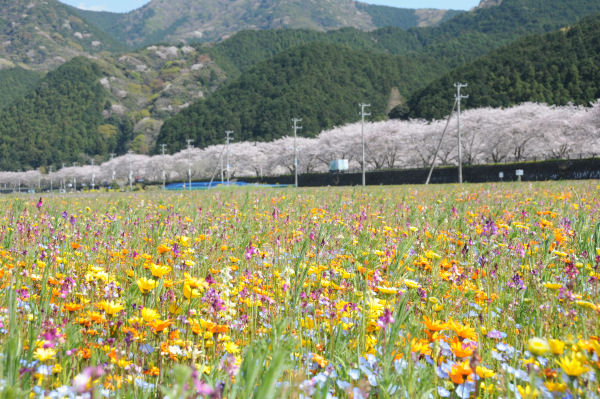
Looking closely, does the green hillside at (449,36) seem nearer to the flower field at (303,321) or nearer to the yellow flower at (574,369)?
the flower field at (303,321)

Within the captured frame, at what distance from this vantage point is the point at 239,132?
10975 centimetres

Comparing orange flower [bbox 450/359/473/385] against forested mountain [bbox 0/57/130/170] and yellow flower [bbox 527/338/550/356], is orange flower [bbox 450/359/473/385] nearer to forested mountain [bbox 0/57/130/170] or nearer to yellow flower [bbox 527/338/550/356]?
yellow flower [bbox 527/338/550/356]

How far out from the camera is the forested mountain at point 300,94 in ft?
345

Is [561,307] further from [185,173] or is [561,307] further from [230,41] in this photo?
[230,41]

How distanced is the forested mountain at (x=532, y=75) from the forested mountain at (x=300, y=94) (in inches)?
1059

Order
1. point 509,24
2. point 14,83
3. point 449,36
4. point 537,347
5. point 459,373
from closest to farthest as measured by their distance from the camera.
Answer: point 537,347 < point 459,373 < point 509,24 < point 449,36 < point 14,83

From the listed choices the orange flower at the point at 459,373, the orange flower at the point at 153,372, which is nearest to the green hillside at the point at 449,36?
the orange flower at the point at 459,373

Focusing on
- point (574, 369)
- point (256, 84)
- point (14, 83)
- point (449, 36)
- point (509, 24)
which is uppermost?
point (449, 36)

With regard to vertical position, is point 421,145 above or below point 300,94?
below

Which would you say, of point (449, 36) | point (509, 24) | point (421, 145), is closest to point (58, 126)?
A: point (421, 145)

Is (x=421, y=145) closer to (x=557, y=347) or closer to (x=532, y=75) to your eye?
(x=532, y=75)

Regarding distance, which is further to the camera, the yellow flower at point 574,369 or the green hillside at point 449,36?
the green hillside at point 449,36

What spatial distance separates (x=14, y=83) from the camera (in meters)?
179

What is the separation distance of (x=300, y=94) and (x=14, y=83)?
140966mm
